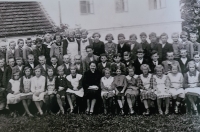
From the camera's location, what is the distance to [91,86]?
2.17 metres

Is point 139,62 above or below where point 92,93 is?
above

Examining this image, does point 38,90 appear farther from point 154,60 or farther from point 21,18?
point 154,60

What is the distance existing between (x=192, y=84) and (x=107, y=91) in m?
0.56

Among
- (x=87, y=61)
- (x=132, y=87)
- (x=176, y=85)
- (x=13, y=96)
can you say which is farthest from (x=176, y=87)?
(x=13, y=96)

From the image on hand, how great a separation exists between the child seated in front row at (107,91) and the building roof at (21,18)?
503 mm

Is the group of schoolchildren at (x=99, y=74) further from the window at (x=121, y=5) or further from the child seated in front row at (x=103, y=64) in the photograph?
the window at (x=121, y=5)

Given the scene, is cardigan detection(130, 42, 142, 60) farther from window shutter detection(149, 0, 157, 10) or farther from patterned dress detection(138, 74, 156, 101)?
window shutter detection(149, 0, 157, 10)

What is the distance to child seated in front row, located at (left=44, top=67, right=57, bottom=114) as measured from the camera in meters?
2.15

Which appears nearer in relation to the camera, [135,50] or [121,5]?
[121,5]

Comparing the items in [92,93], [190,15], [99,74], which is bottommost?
[92,93]

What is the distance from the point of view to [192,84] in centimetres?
209

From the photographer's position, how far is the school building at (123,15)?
207 cm

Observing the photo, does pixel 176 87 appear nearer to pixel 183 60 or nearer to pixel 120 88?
A: pixel 183 60

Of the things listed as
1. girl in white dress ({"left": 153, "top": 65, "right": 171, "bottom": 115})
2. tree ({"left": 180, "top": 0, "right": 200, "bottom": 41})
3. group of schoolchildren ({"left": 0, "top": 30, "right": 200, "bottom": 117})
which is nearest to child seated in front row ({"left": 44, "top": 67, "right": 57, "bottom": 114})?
group of schoolchildren ({"left": 0, "top": 30, "right": 200, "bottom": 117})
